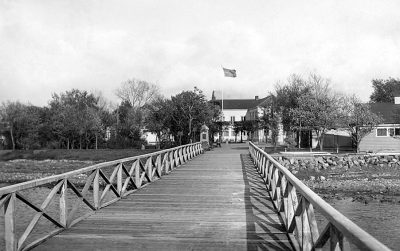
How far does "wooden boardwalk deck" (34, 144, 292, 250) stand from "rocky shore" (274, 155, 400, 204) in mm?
10677

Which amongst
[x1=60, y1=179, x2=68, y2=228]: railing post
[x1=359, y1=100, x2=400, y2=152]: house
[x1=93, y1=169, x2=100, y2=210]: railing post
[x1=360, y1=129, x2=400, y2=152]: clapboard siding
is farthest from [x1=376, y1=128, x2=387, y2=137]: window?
[x1=60, y1=179, x2=68, y2=228]: railing post

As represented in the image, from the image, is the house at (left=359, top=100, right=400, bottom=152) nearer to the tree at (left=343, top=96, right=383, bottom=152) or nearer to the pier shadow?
the tree at (left=343, top=96, right=383, bottom=152)

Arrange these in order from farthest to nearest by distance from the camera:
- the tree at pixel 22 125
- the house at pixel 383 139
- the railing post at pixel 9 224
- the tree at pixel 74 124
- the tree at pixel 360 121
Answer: the tree at pixel 22 125, the tree at pixel 74 124, the house at pixel 383 139, the tree at pixel 360 121, the railing post at pixel 9 224

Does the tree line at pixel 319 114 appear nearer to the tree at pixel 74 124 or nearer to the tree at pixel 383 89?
the tree at pixel 74 124

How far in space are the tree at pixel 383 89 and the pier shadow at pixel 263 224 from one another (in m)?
71.3

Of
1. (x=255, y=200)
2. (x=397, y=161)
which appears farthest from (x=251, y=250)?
(x=397, y=161)

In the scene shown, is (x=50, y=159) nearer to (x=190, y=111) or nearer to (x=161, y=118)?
(x=161, y=118)

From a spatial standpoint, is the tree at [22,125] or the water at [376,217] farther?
the tree at [22,125]

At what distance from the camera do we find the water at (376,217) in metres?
12.0

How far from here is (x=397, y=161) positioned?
1232 inches

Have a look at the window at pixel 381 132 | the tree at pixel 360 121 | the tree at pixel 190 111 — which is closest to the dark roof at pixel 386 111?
the window at pixel 381 132

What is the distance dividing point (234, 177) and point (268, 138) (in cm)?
4553

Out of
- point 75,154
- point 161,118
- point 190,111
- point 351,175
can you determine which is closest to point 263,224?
point 351,175

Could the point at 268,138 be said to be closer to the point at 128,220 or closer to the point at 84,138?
the point at 84,138
